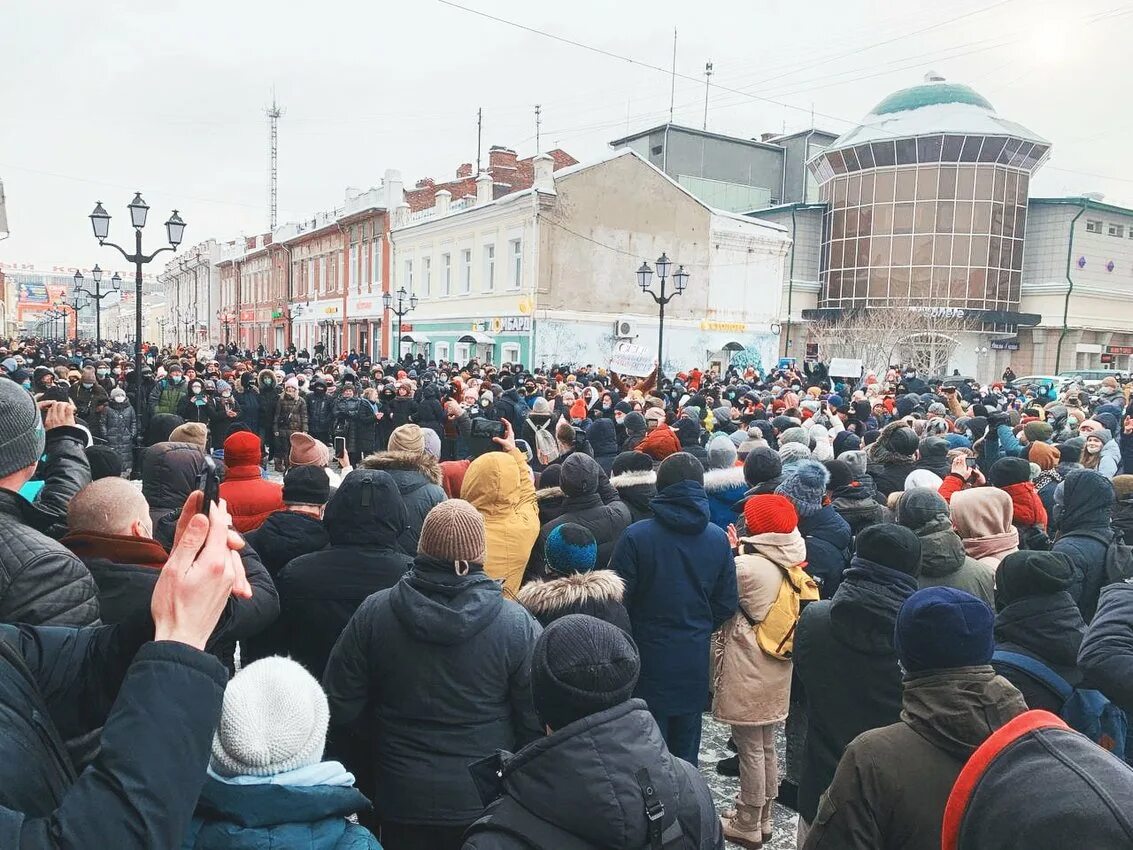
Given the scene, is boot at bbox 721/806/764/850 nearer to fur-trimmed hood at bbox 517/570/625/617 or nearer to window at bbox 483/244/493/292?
fur-trimmed hood at bbox 517/570/625/617

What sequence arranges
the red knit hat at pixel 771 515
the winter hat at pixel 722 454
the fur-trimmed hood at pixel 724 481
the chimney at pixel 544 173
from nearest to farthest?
1. the red knit hat at pixel 771 515
2. the fur-trimmed hood at pixel 724 481
3. the winter hat at pixel 722 454
4. the chimney at pixel 544 173

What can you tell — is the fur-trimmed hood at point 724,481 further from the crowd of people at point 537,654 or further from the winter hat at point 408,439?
the winter hat at point 408,439

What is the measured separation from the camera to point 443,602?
111 inches

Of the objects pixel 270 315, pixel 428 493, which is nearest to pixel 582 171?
pixel 428 493

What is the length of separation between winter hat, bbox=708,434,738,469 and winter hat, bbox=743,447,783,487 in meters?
0.67

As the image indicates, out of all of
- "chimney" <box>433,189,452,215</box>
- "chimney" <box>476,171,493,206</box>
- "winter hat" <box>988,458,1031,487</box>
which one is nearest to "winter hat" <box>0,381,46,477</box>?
"winter hat" <box>988,458,1031,487</box>

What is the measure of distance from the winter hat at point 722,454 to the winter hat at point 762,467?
2.20ft

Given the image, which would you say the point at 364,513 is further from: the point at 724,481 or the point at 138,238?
the point at 138,238

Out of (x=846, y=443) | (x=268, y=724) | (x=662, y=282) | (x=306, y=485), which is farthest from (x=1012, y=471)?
(x=662, y=282)

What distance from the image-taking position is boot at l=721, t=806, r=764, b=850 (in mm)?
4145

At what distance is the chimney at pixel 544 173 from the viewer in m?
28.5

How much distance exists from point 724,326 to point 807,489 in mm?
29600

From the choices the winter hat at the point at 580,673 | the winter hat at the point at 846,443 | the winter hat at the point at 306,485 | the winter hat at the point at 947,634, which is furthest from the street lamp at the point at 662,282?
the winter hat at the point at 580,673

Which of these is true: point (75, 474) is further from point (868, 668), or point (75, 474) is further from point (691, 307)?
point (691, 307)
